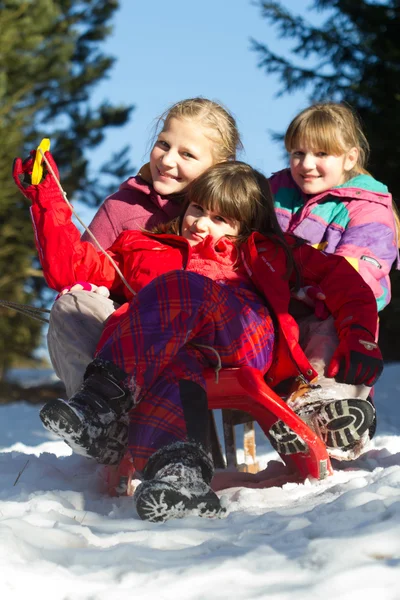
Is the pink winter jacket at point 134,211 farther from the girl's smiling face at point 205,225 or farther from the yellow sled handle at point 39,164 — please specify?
the yellow sled handle at point 39,164

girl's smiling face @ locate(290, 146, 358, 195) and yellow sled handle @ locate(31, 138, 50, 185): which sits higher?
girl's smiling face @ locate(290, 146, 358, 195)

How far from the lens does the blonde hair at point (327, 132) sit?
337cm

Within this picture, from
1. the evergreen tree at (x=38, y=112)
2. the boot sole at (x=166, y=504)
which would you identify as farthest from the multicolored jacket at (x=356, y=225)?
the evergreen tree at (x=38, y=112)

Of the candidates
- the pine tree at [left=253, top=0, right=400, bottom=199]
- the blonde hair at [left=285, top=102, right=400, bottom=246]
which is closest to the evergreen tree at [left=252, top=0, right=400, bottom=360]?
the pine tree at [left=253, top=0, right=400, bottom=199]

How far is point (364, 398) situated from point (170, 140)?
1295 mm

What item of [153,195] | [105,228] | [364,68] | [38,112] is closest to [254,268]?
[153,195]

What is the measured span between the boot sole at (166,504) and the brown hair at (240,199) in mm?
1046

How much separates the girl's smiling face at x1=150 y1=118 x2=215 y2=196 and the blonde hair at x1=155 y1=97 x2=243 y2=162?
26mm

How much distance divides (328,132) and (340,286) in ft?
2.79

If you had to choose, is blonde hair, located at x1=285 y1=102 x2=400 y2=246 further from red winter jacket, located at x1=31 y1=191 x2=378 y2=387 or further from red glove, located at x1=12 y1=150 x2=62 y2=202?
red glove, located at x1=12 y1=150 x2=62 y2=202

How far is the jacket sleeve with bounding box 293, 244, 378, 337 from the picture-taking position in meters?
2.76

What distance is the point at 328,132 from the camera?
3.37 metres

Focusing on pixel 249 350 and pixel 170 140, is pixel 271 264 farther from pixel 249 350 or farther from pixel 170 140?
pixel 170 140

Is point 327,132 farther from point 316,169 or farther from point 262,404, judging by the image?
point 262,404
